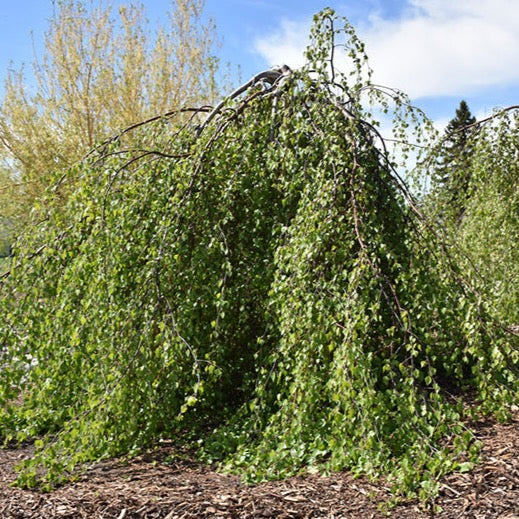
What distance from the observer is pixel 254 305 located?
380 cm

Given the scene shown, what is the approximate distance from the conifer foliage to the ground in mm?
102

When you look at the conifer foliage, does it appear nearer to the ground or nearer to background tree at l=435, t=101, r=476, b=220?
the ground

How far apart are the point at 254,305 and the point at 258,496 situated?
1.30m

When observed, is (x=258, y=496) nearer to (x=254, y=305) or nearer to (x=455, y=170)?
(x=254, y=305)

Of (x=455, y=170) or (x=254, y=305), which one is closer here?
(x=254, y=305)

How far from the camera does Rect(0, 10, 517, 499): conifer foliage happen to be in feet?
10.0

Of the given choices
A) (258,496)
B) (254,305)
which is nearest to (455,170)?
(254,305)

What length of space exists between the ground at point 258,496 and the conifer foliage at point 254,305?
4.0 inches

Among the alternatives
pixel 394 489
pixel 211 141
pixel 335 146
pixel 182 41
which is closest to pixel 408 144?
pixel 335 146

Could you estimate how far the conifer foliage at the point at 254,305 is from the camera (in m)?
3.06

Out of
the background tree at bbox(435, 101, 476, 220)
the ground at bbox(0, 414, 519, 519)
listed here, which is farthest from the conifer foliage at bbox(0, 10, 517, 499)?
the background tree at bbox(435, 101, 476, 220)

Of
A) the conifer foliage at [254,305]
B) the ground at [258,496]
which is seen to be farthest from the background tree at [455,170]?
the ground at [258,496]

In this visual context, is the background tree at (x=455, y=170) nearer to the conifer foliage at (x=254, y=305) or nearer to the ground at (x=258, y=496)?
the conifer foliage at (x=254, y=305)

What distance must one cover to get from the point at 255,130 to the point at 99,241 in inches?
43.7
